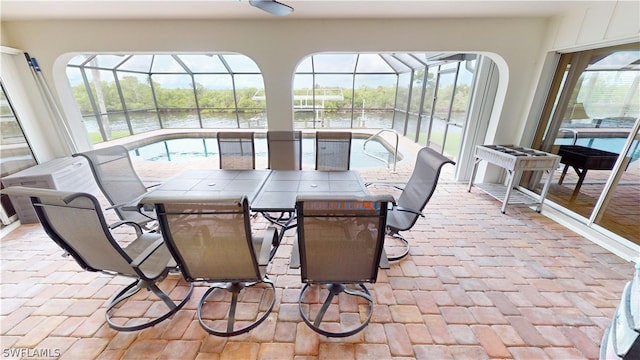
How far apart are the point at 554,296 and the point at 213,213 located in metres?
2.80

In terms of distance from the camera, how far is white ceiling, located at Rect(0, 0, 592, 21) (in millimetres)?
2643

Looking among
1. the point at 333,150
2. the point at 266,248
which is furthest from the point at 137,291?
the point at 333,150

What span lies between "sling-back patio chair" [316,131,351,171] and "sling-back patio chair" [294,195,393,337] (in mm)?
1666

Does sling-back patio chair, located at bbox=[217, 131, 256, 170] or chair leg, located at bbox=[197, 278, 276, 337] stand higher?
sling-back patio chair, located at bbox=[217, 131, 256, 170]

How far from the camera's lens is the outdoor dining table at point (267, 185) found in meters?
2.15

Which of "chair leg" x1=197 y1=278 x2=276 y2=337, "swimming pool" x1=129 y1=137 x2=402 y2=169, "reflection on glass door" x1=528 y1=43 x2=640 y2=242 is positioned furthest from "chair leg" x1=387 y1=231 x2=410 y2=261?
"swimming pool" x1=129 y1=137 x2=402 y2=169

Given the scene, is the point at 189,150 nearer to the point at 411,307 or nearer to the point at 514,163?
the point at 411,307

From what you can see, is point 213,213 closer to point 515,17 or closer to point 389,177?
point 389,177

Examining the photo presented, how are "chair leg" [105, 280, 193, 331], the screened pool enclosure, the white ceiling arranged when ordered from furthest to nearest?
the screened pool enclosure < the white ceiling < "chair leg" [105, 280, 193, 331]

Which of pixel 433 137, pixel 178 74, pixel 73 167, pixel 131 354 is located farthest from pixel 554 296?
pixel 178 74

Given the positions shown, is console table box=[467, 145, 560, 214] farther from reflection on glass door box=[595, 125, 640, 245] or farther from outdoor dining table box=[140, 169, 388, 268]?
outdoor dining table box=[140, 169, 388, 268]

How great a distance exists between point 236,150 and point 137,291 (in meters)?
1.77

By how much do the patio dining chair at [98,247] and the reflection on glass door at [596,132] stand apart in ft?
14.7

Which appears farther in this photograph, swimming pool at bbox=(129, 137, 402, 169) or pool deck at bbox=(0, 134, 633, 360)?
swimming pool at bbox=(129, 137, 402, 169)
